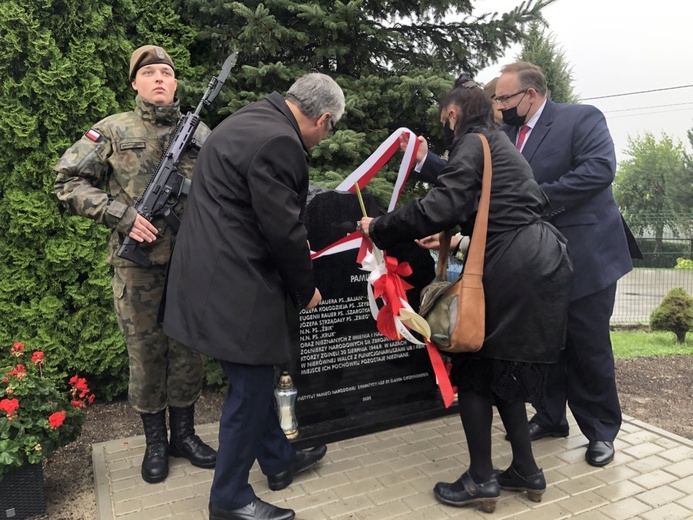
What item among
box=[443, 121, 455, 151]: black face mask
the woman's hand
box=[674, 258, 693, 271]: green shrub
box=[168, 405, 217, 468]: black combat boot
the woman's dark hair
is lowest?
box=[674, 258, 693, 271]: green shrub

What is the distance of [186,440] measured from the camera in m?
3.53

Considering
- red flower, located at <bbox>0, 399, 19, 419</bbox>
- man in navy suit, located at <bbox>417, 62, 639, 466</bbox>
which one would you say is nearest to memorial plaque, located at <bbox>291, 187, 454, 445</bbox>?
man in navy suit, located at <bbox>417, 62, 639, 466</bbox>

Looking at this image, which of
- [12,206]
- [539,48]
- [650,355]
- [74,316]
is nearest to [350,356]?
[74,316]

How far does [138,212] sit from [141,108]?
67cm

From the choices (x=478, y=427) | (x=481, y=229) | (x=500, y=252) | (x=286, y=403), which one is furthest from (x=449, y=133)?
(x=286, y=403)

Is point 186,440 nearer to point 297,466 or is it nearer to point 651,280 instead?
point 297,466

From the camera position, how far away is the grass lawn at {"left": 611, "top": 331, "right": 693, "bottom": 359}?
6906 millimetres

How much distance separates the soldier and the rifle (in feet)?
0.27

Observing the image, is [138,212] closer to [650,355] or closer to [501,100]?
[501,100]

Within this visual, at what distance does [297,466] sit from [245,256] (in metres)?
1.54

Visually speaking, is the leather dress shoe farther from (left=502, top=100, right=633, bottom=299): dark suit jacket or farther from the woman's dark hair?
the woman's dark hair

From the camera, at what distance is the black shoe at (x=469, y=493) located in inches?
114

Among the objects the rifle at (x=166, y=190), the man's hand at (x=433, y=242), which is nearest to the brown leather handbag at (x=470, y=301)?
the man's hand at (x=433, y=242)

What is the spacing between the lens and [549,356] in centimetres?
273
